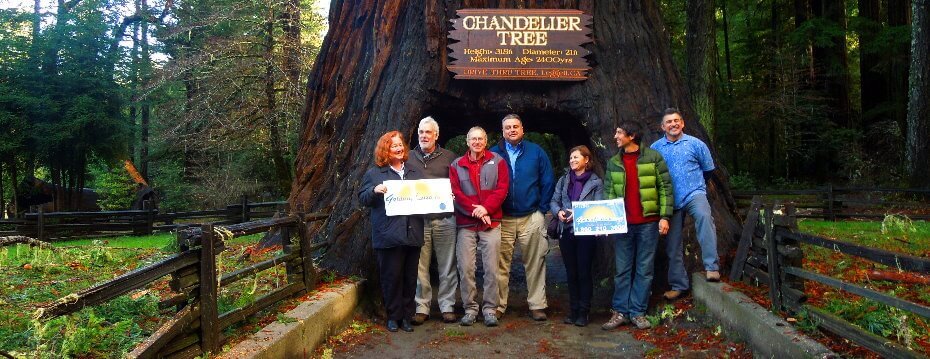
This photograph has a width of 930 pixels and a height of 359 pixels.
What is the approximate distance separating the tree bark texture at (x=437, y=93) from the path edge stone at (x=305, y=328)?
1.17 meters

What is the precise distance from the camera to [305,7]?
21594mm

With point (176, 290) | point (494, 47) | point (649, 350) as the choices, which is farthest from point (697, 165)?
point (176, 290)

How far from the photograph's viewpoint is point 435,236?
6848mm

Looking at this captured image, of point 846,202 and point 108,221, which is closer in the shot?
point 846,202

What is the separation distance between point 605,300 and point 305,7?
16.6 meters

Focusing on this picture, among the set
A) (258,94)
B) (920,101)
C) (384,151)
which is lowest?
(384,151)

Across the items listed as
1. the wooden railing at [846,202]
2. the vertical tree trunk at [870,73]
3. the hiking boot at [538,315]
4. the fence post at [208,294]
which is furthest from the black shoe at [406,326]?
the vertical tree trunk at [870,73]

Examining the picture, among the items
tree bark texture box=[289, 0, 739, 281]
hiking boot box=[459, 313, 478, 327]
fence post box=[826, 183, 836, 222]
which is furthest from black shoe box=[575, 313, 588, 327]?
fence post box=[826, 183, 836, 222]

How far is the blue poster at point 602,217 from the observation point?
21.1 feet

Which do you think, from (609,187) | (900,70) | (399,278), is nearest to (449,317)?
(399,278)

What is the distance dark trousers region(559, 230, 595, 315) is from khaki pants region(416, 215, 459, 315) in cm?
115

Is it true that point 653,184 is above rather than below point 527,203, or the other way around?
above

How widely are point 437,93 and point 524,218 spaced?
276cm

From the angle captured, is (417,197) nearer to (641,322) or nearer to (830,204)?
(641,322)
